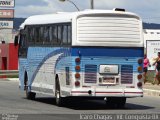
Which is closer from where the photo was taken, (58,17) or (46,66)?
(58,17)

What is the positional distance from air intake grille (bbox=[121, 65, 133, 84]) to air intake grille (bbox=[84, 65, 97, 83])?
92cm

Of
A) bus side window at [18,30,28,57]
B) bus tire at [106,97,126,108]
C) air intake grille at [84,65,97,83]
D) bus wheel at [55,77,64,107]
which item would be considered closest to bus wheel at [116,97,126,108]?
bus tire at [106,97,126,108]

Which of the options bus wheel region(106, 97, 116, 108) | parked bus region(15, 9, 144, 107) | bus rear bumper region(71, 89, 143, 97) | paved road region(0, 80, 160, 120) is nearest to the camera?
paved road region(0, 80, 160, 120)

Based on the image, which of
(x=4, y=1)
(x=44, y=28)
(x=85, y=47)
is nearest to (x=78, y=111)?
(x=85, y=47)

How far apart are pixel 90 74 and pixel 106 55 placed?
2.70 ft

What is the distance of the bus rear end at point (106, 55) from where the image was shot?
70.7 ft

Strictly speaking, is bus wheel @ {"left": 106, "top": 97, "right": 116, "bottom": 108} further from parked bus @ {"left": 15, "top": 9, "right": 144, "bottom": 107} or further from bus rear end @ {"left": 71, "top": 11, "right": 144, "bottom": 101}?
bus rear end @ {"left": 71, "top": 11, "right": 144, "bottom": 101}

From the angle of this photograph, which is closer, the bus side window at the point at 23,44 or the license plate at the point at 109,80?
the license plate at the point at 109,80

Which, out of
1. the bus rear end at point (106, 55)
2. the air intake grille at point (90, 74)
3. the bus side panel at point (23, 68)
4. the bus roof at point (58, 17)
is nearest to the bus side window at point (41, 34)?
Answer: the bus roof at point (58, 17)

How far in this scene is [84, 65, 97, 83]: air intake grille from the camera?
21.6m

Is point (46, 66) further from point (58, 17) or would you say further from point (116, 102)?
point (116, 102)

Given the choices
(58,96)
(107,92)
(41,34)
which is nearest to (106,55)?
(107,92)

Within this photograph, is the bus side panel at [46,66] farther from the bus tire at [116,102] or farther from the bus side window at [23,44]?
the bus tire at [116,102]

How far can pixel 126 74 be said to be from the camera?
71.8 feet
